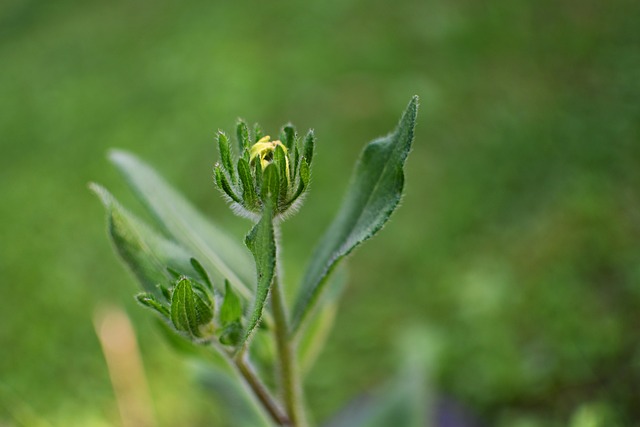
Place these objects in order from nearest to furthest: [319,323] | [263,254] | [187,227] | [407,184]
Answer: [263,254], [187,227], [319,323], [407,184]

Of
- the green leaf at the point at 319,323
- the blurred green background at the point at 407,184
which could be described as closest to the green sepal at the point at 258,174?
the green leaf at the point at 319,323

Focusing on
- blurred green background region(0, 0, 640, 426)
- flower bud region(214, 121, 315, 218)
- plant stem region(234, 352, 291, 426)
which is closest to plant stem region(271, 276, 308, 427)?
plant stem region(234, 352, 291, 426)

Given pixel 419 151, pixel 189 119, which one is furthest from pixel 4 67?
pixel 419 151

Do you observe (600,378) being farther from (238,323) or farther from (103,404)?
(103,404)

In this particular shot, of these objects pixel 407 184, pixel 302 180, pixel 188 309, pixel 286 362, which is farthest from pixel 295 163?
pixel 407 184

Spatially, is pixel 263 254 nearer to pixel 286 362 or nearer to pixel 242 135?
pixel 242 135

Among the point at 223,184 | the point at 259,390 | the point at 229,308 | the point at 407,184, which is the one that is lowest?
the point at 259,390
